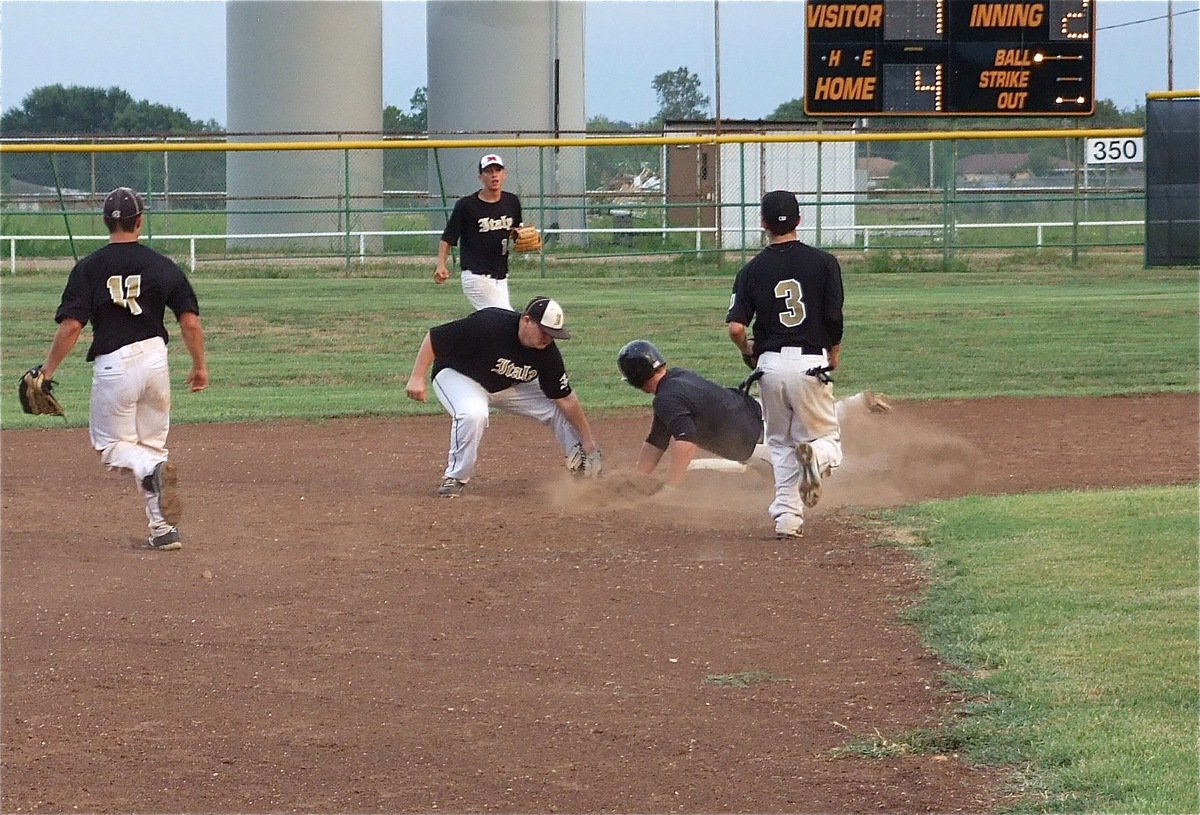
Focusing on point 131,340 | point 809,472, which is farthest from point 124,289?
point 809,472

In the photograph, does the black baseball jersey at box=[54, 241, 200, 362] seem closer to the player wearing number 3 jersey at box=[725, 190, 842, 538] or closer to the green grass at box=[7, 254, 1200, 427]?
the player wearing number 3 jersey at box=[725, 190, 842, 538]

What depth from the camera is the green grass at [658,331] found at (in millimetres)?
13734

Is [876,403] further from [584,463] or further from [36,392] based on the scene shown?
[36,392]

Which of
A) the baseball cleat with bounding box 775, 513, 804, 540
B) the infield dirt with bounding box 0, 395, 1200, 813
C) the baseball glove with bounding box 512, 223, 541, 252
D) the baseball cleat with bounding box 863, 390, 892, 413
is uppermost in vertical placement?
the baseball glove with bounding box 512, 223, 541, 252

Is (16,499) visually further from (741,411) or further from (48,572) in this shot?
(741,411)

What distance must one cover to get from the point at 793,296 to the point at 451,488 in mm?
2638

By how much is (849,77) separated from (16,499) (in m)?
16.1

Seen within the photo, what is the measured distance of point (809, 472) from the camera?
299 inches

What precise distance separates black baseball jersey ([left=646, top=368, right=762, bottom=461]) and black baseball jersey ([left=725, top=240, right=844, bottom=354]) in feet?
2.33

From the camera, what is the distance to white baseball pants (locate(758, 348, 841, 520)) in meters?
7.70

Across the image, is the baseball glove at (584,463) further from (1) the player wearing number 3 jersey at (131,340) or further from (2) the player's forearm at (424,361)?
(1) the player wearing number 3 jersey at (131,340)

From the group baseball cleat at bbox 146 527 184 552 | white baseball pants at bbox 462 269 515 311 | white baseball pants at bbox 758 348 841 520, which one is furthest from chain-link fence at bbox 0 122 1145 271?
baseball cleat at bbox 146 527 184 552

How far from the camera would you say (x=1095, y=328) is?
1734cm

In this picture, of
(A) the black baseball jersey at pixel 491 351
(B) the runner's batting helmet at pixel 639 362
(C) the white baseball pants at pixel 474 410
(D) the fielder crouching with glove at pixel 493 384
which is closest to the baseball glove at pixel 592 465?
(D) the fielder crouching with glove at pixel 493 384
